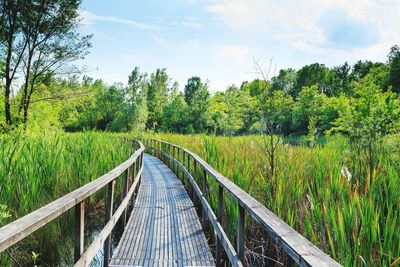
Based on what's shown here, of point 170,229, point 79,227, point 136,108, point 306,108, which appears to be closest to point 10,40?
point 170,229

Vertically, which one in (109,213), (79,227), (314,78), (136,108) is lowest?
(109,213)

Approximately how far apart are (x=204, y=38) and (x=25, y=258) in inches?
611

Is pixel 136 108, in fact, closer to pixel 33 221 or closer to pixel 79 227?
pixel 79 227

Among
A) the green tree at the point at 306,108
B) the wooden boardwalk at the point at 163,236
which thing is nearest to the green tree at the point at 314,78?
the green tree at the point at 306,108

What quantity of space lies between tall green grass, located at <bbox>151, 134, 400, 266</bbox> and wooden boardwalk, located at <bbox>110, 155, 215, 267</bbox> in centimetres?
66

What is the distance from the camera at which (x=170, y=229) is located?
207 inches

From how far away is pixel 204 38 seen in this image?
59.2 feet

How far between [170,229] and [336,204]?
111 inches

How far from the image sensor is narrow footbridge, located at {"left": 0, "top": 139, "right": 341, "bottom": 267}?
1.67 meters

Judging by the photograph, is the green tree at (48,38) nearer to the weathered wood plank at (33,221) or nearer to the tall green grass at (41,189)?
the tall green grass at (41,189)

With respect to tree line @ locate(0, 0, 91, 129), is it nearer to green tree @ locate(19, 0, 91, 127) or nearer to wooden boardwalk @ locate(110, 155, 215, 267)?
green tree @ locate(19, 0, 91, 127)

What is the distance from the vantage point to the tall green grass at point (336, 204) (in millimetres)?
2393

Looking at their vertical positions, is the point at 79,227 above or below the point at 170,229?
above

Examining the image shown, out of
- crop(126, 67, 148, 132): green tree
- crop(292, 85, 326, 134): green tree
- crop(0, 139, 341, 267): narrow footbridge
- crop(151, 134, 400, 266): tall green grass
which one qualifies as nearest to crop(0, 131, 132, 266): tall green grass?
crop(0, 139, 341, 267): narrow footbridge
